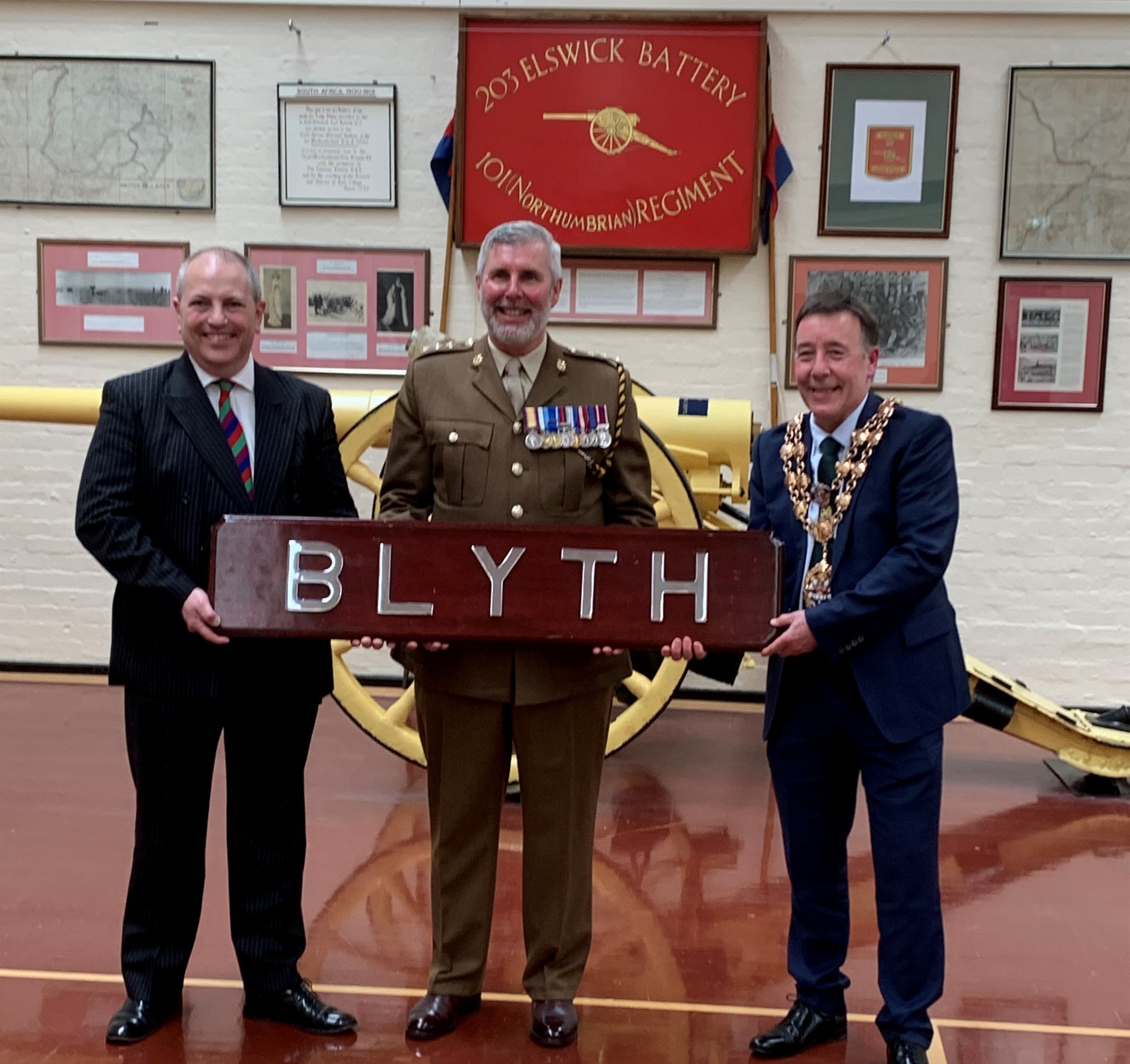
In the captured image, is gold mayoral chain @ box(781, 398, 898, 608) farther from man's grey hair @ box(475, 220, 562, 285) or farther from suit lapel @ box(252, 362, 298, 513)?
suit lapel @ box(252, 362, 298, 513)

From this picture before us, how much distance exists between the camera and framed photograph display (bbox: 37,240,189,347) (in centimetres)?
529

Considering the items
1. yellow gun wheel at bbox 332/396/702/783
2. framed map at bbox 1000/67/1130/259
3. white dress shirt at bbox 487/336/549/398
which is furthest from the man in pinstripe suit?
framed map at bbox 1000/67/1130/259

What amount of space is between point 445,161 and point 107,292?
157cm

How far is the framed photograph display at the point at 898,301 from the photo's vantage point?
5121 mm

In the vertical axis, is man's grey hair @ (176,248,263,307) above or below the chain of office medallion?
above

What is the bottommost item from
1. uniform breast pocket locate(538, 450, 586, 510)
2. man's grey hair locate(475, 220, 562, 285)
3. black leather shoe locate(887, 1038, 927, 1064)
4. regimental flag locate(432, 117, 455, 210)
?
black leather shoe locate(887, 1038, 927, 1064)

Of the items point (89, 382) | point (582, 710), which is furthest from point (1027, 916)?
point (89, 382)

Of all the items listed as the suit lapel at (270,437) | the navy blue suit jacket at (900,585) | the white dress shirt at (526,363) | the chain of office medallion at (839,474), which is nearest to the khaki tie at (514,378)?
the white dress shirt at (526,363)

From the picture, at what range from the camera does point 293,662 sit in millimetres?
2352

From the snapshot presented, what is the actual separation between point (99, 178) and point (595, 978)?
4.09 meters

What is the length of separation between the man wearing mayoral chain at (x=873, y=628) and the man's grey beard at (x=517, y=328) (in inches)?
18.8

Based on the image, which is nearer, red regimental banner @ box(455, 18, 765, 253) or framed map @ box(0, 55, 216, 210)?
red regimental banner @ box(455, 18, 765, 253)

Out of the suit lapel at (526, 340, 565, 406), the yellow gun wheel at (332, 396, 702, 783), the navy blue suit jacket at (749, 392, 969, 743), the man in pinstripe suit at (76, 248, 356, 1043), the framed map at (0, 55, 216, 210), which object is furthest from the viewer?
the framed map at (0, 55, 216, 210)

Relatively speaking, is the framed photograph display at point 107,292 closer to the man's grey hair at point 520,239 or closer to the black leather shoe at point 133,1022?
the man's grey hair at point 520,239
